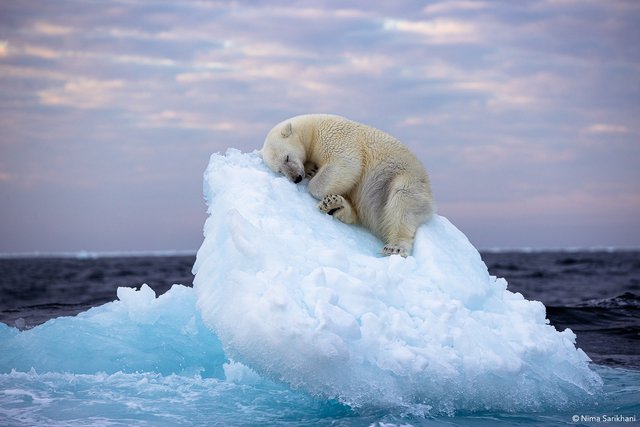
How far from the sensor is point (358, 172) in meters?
7.16

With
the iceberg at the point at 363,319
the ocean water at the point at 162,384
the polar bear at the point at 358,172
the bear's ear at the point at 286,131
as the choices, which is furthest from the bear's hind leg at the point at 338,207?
the ocean water at the point at 162,384

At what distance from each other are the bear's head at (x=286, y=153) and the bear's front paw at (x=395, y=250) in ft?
3.81

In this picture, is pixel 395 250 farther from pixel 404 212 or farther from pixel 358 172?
pixel 358 172

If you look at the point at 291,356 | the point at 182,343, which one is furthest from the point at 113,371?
the point at 291,356

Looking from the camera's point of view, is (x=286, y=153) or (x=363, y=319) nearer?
(x=363, y=319)

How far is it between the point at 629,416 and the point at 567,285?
22383 mm

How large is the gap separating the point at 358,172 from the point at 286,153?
0.76m

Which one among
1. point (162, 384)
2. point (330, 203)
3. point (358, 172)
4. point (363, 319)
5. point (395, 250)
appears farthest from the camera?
point (358, 172)

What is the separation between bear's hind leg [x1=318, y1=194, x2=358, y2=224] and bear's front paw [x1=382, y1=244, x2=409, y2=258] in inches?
21.6

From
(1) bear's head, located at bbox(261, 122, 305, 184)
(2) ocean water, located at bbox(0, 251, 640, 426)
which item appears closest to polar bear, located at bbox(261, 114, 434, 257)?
(1) bear's head, located at bbox(261, 122, 305, 184)

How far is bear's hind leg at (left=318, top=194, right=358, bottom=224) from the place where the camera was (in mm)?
6945

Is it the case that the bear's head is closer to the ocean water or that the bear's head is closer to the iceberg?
the iceberg

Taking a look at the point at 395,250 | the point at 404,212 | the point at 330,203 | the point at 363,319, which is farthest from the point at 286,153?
the point at 363,319

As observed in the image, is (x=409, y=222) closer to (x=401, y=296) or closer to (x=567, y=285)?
(x=401, y=296)
